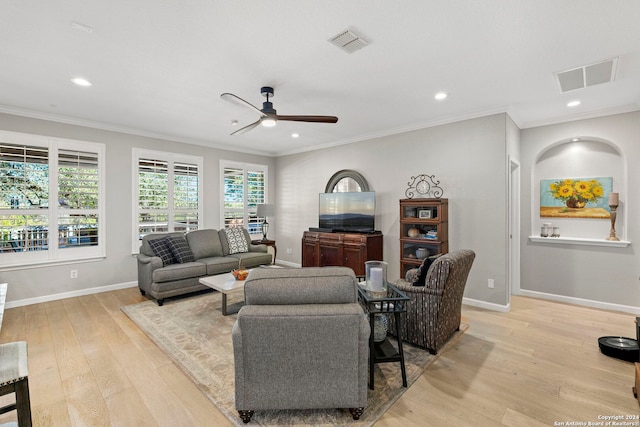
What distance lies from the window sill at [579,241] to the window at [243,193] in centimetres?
536

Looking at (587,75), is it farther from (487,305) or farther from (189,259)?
(189,259)

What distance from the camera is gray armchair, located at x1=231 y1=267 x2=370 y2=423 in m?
1.74

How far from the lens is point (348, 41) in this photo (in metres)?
2.34

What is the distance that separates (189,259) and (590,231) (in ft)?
19.5

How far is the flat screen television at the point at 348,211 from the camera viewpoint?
16.8 feet

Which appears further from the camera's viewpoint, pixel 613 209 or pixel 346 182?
pixel 346 182

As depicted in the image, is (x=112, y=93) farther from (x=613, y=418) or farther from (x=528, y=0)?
(x=613, y=418)

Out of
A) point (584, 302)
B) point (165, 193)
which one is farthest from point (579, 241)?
point (165, 193)

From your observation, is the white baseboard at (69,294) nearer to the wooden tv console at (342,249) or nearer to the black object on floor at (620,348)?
the wooden tv console at (342,249)

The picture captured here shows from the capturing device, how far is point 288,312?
1.75m

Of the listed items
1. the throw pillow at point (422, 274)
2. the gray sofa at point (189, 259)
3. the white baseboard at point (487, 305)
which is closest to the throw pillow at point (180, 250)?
the gray sofa at point (189, 259)

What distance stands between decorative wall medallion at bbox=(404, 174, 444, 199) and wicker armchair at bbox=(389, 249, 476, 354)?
1761 mm

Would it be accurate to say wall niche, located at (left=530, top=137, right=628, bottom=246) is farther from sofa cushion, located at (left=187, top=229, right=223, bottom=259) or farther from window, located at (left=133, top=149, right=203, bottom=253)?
window, located at (left=133, top=149, right=203, bottom=253)

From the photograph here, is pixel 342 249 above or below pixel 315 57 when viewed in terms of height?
below
